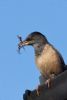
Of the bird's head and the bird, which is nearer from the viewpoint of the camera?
the bird

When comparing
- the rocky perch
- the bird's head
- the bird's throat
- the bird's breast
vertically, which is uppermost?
the bird's head

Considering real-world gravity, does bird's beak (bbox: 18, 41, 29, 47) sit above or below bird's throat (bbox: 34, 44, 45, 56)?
above

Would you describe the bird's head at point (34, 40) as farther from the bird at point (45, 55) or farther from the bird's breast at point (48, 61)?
the bird's breast at point (48, 61)

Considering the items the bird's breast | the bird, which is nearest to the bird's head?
the bird

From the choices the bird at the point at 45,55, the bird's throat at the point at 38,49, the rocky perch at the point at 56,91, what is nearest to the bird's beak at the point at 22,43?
the bird at the point at 45,55

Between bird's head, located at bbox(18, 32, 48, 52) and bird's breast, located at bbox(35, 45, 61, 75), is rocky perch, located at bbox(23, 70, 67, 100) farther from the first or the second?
bird's head, located at bbox(18, 32, 48, 52)

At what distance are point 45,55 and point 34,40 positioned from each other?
0.67 feet

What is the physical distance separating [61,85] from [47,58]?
112 centimetres

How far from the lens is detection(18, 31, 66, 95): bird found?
244 cm

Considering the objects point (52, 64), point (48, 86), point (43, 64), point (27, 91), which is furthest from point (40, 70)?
point (48, 86)

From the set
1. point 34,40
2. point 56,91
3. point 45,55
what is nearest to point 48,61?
point 45,55

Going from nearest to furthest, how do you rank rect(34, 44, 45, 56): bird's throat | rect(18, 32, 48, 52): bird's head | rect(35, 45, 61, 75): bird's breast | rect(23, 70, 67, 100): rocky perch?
rect(23, 70, 67, 100): rocky perch < rect(35, 45, 61, 75): bird's breast < rect(18, 32, 48, 52): bird's head < rect(34, 44, 45, 56): bird's throat

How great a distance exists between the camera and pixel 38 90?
170cm

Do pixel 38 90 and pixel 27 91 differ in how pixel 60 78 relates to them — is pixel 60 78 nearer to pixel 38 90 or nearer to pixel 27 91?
pixel 38 90
